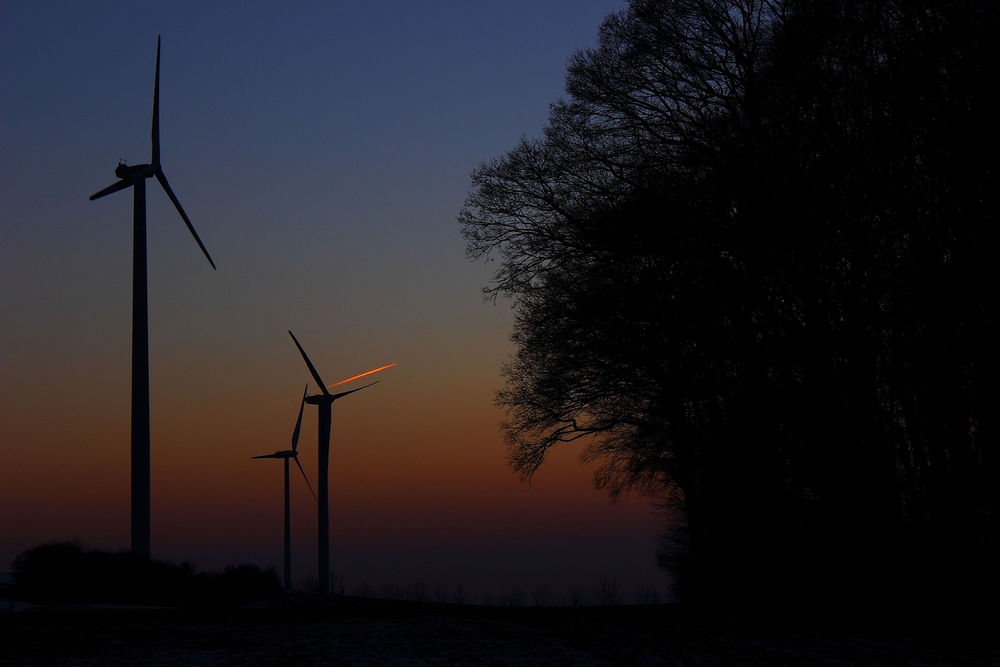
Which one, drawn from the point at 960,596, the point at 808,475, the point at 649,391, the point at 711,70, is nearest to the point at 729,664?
the point at 960,596

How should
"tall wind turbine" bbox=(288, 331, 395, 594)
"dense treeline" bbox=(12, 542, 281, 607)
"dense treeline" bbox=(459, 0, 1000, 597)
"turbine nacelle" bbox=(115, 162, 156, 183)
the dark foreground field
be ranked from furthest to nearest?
"tall wind turbine" bbox=(288, 331, 395, 594)
"turbine nacelle" bbox=(115, 162, 156, 183)
"dense treeline" bbox=(12, 542, 281, 607)
"dense treeline" bbox=(459, 0, 1000, 597)
the dark foreground field

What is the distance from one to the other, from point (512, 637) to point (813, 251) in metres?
8.43

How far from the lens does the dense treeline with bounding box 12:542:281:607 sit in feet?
63.5

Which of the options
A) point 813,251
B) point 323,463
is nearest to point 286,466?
point 323,463

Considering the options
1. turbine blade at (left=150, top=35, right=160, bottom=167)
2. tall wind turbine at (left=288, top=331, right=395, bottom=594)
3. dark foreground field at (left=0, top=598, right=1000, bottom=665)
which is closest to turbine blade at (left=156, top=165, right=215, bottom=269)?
turbine blade at (left=150, top=35, right=160, bottom=167)

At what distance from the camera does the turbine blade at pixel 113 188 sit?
31.8 metres

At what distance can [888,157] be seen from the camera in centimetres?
1555

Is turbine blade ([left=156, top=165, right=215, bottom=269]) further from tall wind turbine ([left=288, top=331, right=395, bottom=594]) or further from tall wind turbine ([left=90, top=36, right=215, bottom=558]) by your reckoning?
tall wind turbine ([left=288, top=331, right=395, bottom=594])

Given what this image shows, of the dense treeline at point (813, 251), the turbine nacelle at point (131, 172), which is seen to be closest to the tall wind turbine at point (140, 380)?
the turbine nacelle at point (131, 172)

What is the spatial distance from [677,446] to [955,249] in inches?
414

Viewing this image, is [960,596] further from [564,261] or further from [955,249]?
[564,261]

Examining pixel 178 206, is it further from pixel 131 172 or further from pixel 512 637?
pixel 512 637

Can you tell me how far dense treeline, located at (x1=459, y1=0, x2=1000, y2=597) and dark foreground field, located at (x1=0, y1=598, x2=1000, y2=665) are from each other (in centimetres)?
471

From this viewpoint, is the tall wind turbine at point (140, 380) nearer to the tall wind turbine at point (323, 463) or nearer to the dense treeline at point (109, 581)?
the dense treeline at point (109, 581)
